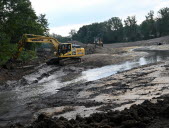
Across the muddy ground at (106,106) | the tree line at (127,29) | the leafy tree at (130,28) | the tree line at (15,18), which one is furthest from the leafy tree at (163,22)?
the muddy ground at (106,106)

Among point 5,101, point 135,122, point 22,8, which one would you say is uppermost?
point 22,8

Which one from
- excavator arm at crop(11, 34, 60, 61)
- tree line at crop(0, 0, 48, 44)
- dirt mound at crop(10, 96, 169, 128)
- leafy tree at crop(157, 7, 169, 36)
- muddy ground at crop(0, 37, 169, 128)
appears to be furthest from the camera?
leafy tree at crop(157, 7, 169, 36)

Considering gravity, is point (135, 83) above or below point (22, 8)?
below

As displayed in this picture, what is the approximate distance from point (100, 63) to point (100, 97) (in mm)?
16898

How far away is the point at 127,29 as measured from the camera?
355 ft

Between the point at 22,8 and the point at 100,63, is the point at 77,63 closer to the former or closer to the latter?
the point at 100,63

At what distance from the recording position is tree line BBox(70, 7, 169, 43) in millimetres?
97500

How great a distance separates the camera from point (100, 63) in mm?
28375

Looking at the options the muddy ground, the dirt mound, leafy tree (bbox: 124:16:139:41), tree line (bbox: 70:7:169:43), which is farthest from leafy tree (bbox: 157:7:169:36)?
the dirt mound

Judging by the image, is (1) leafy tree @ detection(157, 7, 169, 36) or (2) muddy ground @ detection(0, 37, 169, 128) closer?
(2) muddy ground @ detection(0, 37, 169, 128)

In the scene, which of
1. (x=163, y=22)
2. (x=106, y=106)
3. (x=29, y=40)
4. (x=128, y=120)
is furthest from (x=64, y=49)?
(x=163, y=22)

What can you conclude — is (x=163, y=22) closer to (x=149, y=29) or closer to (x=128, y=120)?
(x=149, y=29)

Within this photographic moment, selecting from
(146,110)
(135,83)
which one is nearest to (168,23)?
(135,83)

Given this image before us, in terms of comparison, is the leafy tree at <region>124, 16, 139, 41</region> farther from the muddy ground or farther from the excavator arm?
the muddy ground
